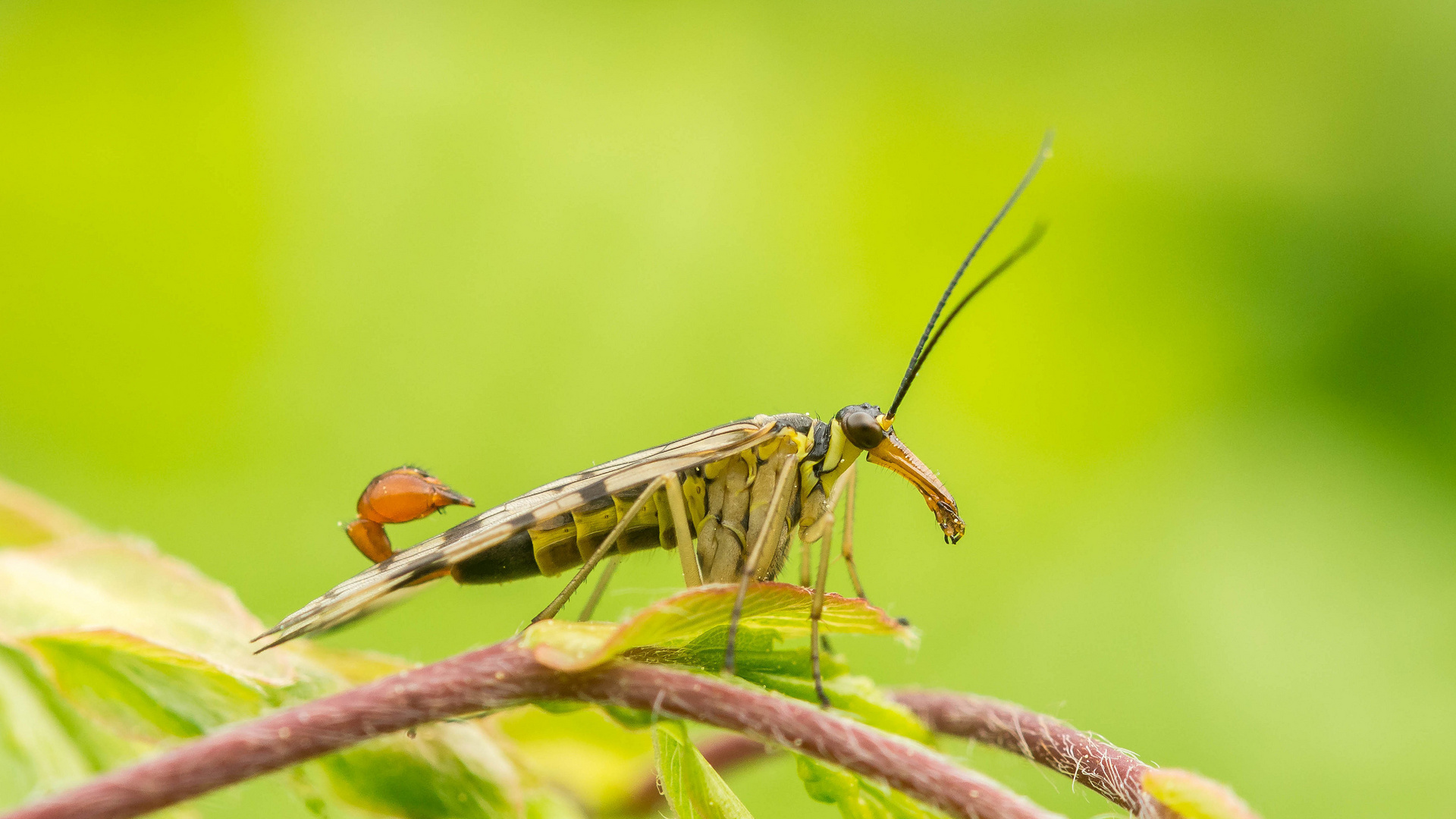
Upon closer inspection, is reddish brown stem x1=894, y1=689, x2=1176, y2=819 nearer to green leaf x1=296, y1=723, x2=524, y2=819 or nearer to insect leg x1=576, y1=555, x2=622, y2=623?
green leaf x1=296, y1=723, x2=524, y2=819

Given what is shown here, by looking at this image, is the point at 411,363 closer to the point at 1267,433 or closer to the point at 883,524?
the point at 883,524

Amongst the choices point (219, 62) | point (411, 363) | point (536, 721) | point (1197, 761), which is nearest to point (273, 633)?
point (536, 721)

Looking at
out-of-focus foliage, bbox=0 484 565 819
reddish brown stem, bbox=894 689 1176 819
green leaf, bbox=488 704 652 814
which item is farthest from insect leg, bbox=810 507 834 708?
green leaf, bbox=488 704 652 814

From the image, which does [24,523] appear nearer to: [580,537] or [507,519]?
[507,519]

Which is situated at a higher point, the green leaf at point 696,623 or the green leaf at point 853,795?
the green leaf at point 696,623

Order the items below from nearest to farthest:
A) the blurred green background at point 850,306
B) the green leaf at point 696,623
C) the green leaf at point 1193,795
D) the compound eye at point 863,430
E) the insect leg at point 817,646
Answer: the green leaf at point 1193,795
the green leaf at point 696,623
the insect leg at point 817,646
the compound eye at point 863,430
the blurred green background at point 850,306

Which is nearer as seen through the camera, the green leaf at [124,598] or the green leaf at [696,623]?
the green leaf at [696,623]

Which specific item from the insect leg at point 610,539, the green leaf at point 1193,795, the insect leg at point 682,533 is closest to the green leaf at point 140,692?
the insect leg at point 610,539

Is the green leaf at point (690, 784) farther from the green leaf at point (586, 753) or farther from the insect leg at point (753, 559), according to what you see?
the green leaf at point (586, 753)
